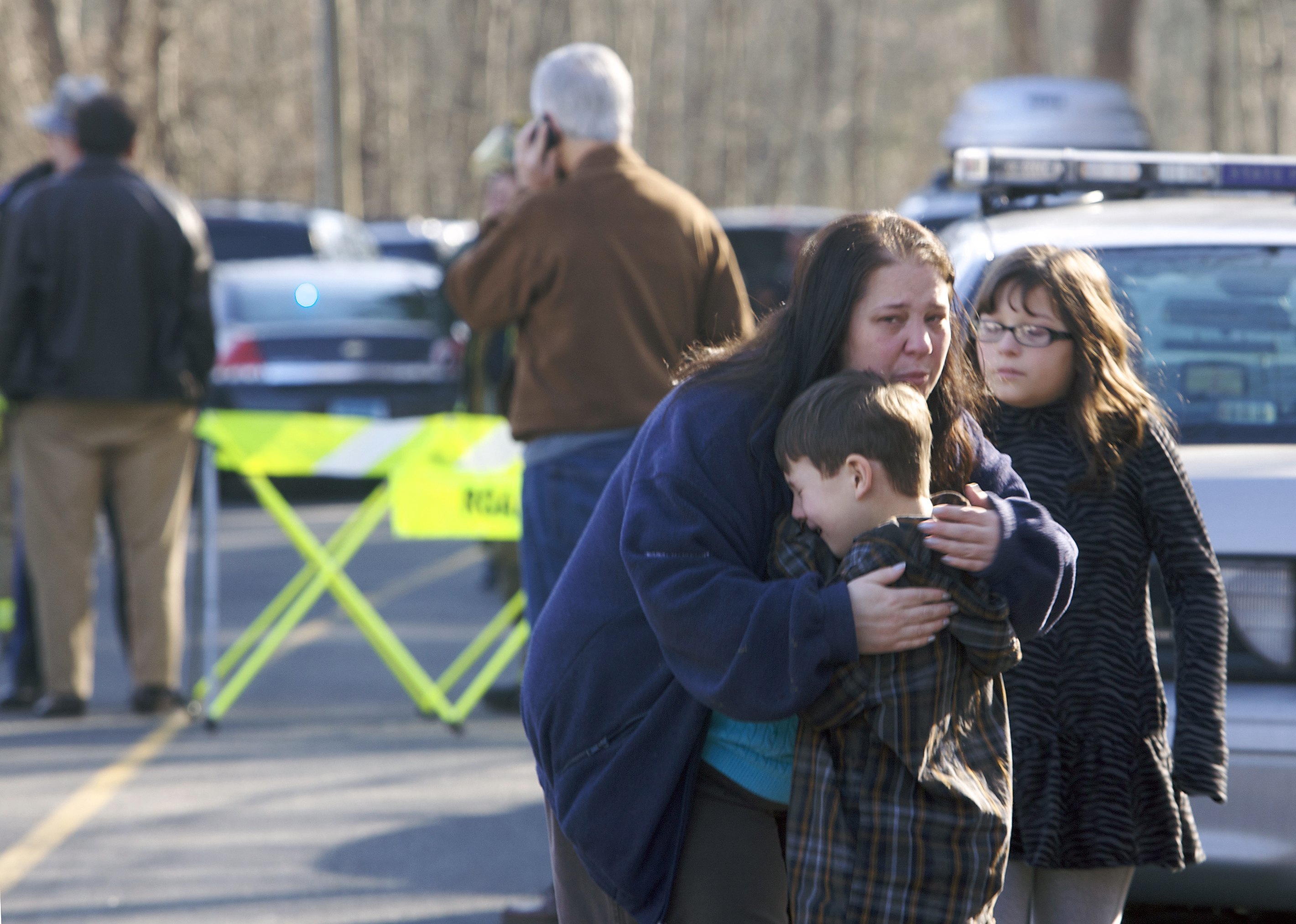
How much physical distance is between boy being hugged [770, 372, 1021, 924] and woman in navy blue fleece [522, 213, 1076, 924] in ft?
0.15

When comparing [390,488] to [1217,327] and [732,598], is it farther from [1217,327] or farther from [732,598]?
[732,598]

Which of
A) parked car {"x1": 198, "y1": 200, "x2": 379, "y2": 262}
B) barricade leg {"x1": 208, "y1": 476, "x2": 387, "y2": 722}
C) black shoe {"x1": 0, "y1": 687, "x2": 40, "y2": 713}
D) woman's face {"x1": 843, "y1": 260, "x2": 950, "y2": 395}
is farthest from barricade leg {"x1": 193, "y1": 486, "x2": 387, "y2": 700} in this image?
parked car {"x1": 198, "y1": 200, "x2": 379, "y2": 262}

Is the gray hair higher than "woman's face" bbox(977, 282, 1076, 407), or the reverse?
the gray hair

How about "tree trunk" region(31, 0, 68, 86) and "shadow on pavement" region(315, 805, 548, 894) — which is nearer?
"shadow on pavement" region(315, 805, 548, 894)

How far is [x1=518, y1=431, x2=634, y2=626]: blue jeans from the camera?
172 inches

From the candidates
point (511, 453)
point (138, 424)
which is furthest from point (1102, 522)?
point (138, 424)

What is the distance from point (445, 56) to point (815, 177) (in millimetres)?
14385

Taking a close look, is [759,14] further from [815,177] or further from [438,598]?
[438,598]

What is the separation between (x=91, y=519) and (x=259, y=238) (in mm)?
12702

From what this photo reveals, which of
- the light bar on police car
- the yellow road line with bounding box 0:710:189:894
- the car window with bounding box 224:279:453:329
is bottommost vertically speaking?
the yellow road line with bounding box 0:710:189:894

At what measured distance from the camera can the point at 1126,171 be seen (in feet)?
14.3

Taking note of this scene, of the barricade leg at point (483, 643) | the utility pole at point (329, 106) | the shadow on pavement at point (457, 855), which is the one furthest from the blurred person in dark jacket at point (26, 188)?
the utility pole at point (329, 106)

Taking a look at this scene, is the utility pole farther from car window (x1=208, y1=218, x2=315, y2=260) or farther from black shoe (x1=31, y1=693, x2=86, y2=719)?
black shoe (x1=31, y1=693, x2=86, y2=719)

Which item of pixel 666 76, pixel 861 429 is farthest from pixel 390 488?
pixel 666 76
